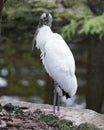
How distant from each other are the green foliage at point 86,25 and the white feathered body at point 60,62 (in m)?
7.72

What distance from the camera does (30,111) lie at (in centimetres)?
650

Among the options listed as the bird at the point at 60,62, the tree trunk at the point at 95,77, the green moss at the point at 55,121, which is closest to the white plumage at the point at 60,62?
the bird at the point at 60,62

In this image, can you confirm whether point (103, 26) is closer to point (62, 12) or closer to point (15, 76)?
point (15, 76)

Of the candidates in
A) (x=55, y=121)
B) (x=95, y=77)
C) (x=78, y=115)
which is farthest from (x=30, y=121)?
(x=95, y=77)

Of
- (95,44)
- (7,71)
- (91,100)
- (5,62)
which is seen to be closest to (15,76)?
(7,71)

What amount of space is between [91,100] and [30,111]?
543cm

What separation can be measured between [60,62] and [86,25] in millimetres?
8158

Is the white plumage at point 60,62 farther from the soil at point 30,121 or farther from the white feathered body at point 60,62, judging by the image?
the soil at point 30,121

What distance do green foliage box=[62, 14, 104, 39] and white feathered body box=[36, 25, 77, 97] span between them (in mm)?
7722

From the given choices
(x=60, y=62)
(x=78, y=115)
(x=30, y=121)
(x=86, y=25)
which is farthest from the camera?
(x=86, y=25)

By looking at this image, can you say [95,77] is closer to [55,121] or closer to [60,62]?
[60,62]

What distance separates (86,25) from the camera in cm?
1411

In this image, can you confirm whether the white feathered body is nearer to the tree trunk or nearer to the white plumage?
the white plumage

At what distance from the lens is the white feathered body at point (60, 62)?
6044 millimetres
